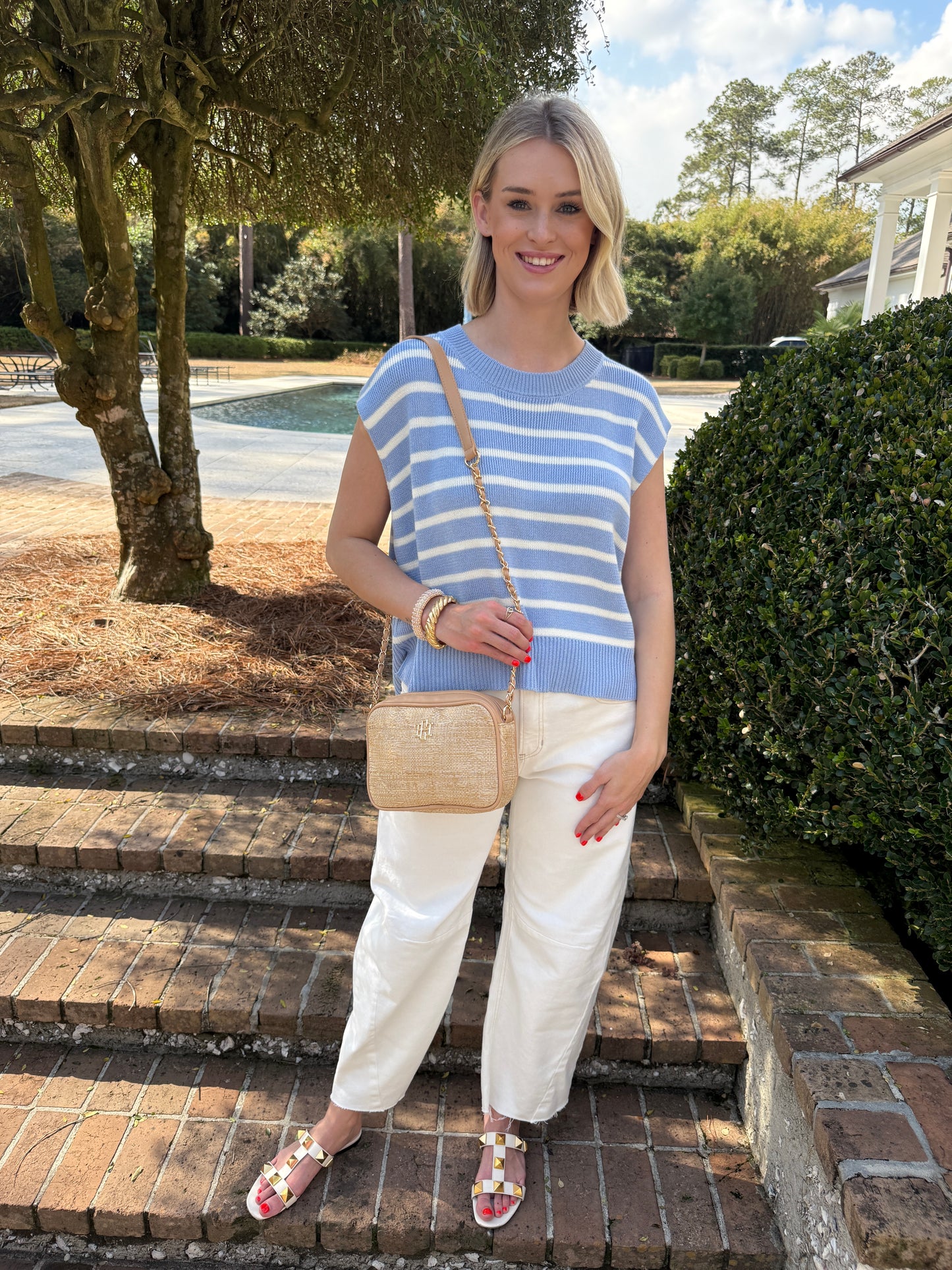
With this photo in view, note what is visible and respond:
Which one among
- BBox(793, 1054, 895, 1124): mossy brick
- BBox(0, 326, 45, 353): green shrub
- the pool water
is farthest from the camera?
BBox(0, 326, 45, 353): green shrub

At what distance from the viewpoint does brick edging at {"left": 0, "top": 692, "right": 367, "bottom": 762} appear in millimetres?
2896

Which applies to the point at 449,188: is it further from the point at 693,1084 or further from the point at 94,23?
the point at 693,1084

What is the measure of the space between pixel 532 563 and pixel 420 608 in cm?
20

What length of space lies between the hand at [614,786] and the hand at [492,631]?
26 centimetres

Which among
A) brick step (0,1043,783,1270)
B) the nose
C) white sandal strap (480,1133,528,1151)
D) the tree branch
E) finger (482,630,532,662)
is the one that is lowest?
brick step (0,1043,783,1270)

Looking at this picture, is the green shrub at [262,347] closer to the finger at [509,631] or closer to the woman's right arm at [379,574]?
the woman's right arm at [379,574]

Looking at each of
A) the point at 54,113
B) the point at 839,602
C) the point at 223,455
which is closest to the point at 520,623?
the point at 839,602

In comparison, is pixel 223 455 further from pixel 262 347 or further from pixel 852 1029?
pixel 262 347

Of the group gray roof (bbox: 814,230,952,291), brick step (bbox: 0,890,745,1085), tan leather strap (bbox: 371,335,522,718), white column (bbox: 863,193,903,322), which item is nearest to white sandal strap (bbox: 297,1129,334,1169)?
brick step (bbox: 0,890,745,1085)

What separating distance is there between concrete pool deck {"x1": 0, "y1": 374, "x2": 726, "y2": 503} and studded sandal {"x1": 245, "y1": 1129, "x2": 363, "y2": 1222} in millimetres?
5307

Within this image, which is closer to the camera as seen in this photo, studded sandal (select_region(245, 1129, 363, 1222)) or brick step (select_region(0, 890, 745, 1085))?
studded sandal (select_region(245, 1129, 363, 1222))

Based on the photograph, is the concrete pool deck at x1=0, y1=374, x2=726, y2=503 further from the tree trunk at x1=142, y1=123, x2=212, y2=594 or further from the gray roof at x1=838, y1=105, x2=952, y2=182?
the gray roof at x1=838, y1=105, x2=952, y2=182

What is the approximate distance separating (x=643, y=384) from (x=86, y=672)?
99.6 inches

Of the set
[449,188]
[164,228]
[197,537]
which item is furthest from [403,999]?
[449,188]
